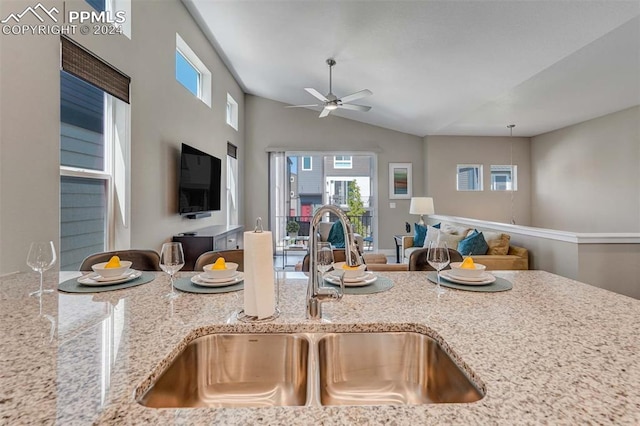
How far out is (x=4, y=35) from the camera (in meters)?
1.64

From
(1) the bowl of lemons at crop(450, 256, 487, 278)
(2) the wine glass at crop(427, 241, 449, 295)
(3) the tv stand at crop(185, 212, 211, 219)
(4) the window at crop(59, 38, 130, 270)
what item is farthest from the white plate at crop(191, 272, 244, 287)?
(3) the tv stand at crop(185, 212, 211, 219)

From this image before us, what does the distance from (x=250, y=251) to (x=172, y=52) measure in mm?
3474

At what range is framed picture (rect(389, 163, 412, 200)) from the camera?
6832mm

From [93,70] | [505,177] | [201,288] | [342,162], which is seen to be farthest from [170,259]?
[505,177]

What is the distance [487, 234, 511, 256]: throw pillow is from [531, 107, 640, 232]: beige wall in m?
3.05

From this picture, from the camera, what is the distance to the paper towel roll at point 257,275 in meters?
0.92

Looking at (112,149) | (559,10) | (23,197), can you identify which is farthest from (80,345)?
(559,10)

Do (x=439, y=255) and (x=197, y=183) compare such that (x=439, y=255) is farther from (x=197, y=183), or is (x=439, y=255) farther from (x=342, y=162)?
(x=342, y=162)

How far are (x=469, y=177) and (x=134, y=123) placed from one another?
20.8 feet

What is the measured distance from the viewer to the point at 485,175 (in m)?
6.80

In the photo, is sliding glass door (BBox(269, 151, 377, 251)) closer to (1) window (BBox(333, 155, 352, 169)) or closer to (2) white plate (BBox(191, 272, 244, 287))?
(1) window (BBox(333, 155, 352, 169))

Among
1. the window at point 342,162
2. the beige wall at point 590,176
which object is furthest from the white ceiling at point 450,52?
the window at point 342,162

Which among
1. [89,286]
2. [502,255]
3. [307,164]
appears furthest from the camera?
[307,164]

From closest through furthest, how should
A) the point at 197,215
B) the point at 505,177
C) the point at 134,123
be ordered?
the point at 134,123, the point at 197,215, the point at 505,177
